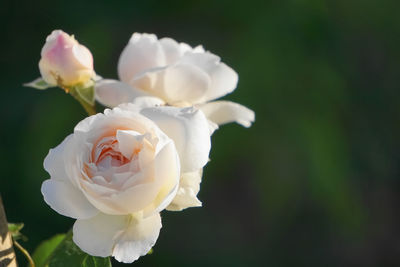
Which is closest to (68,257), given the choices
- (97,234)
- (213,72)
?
(97,234)

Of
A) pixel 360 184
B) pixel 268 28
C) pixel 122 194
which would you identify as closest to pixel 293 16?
pixel 268 28

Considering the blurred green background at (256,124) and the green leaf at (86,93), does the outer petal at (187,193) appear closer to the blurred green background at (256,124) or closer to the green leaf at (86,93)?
the green leaf at (86,93)

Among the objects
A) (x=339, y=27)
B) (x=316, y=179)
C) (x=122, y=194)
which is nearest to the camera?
(x=122, y=194)

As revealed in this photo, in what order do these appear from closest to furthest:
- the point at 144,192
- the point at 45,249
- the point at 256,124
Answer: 1. the point at 144,192
2. the point at 45,249
3. the point at 256,124

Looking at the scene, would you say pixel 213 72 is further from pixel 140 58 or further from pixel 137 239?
pixel 137 239

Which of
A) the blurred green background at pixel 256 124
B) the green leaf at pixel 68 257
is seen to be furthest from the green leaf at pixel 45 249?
the blurred green background at pixel 256 124

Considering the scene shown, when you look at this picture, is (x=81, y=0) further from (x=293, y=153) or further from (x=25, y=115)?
(x=293, y=153)
